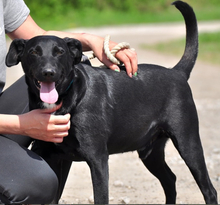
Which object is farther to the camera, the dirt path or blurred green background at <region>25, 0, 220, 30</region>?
blurred green background at <region>25, 0, 220, 30</region>

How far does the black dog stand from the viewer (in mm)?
2713

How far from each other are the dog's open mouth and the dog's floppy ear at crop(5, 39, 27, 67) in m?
0.25

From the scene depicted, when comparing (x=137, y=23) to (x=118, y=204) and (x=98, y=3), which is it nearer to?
(x=98, y=3)

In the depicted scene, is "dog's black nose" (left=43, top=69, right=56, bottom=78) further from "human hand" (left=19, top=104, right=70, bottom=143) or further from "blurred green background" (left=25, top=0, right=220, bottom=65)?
"blurred green background" (left=25, top=0, right=220, bottom=65)

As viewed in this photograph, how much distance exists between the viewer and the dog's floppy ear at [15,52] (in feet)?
9.20

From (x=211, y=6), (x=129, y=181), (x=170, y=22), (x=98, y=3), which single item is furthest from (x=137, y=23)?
(x=129, y=181)

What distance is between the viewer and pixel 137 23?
84.5ft

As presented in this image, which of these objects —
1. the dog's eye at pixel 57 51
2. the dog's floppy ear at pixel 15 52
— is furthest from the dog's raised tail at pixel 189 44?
the dog's floppy ear at pixel 15 52

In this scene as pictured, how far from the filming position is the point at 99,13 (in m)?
27.5

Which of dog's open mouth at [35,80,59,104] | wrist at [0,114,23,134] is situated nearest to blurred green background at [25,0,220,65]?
wrist at [0,114,23,134]

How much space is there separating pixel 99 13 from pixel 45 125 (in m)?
25.2

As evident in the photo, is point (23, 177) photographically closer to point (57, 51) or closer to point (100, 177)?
point (100, 177)

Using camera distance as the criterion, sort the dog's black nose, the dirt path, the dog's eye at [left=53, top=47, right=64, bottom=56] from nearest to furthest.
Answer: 1. the dog's black nose
2. the dog's eye at [left=53, top=47, right=64, bottom=56]
3. the dirt path

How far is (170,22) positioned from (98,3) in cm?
537
